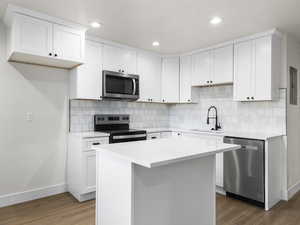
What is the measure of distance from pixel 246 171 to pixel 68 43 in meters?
3.10

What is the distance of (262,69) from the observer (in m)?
3.13

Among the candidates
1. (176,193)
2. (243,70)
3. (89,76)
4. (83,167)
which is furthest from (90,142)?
(243,70)

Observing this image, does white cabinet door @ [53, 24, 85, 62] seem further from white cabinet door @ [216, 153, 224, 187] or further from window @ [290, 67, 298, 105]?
window @ [290, 67, 298, 105]

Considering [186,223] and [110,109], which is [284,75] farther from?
[110,109]

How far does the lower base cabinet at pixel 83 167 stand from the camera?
301cm

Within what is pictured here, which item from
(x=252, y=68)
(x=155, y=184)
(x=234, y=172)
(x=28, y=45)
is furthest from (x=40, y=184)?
(x=252, y=68)

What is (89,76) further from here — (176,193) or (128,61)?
(176,193)

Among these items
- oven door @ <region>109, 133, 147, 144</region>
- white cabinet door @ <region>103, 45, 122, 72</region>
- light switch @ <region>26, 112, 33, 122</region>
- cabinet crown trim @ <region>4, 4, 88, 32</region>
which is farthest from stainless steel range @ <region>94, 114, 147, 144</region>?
cabinet crown trim @ <region>4, 4, 88, 32</region>

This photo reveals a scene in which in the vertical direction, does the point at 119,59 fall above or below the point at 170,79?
above

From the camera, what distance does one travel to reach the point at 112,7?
2447 millimetres

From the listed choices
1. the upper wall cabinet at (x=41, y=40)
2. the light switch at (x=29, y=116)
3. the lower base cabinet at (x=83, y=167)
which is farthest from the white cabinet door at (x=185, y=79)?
the light switch at (x=29, y=116)

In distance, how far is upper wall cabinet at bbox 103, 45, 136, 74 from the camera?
11.8ft

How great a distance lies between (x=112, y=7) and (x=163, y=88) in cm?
228

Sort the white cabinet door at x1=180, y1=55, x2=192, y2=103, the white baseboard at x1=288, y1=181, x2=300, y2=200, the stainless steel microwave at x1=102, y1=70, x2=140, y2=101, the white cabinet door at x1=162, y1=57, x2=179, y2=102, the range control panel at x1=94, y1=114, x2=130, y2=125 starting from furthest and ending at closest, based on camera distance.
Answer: the white cabinet door at x1=162, y1=57, x2=179, y2=102, the white cabinet door at x1=180, y1=55, x2=192, y2=103, the range control panel at x1=94, y1=114, x2=130, y2=125, the stainless steel microwave at x1=102, y1=70, x2=140, y2=101, the white baseboard at x1=288, y1=181, x2=300, y2=200
